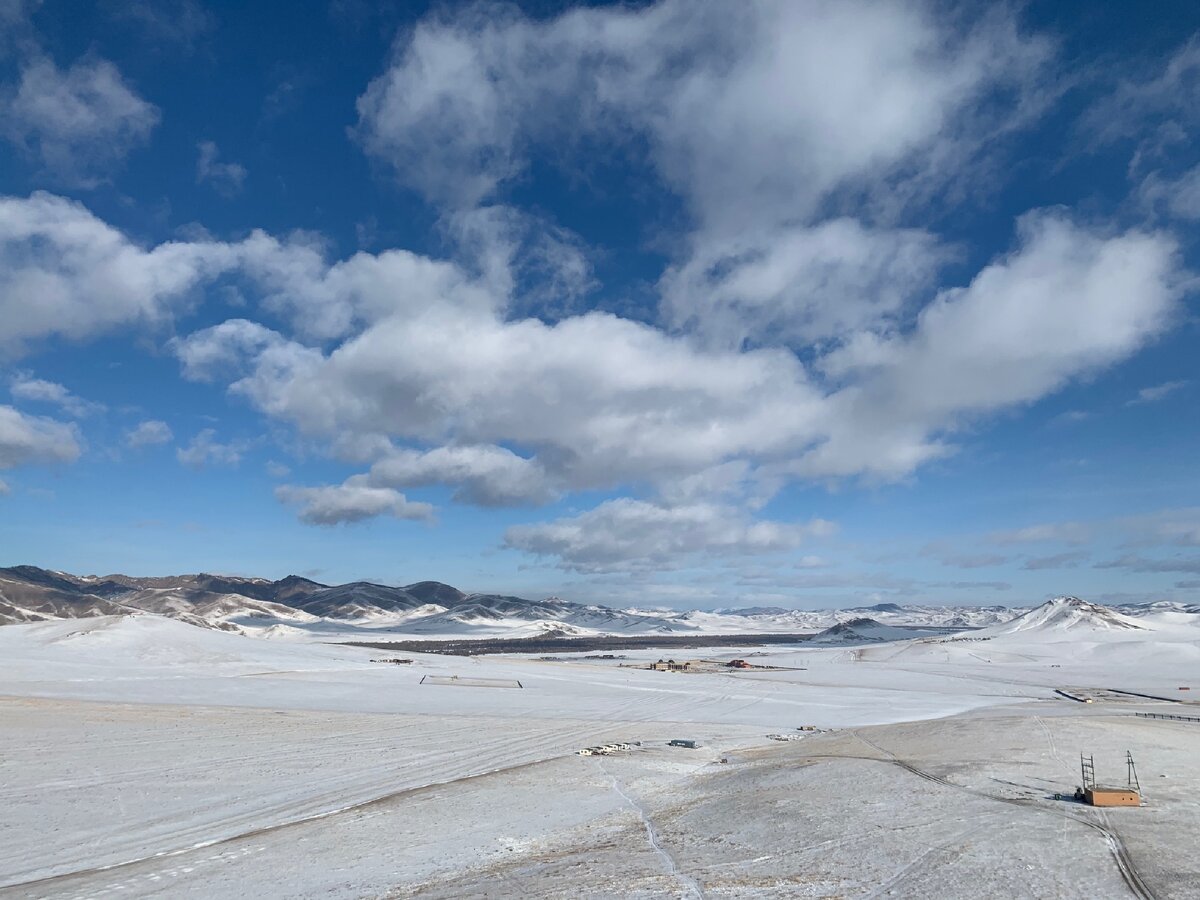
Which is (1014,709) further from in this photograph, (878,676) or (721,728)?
(878,676)

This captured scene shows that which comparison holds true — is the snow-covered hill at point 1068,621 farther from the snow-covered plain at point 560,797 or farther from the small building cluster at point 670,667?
the snow-covered plain at point 560,797

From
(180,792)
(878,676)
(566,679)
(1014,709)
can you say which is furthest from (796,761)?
(878,676)

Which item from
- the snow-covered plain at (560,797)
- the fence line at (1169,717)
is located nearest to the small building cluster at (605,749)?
the snow-covered plain at (560,797)

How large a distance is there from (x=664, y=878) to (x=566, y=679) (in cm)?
5558

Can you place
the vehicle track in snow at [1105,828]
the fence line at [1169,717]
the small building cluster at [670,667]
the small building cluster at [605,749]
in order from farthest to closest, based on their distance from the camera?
the small building cluster at [670,667] < the fence line at [1169,717] < the small building cluster at [605,749] < the vehicle track in snow at [1105,828]

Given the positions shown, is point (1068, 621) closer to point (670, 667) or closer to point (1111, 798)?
point (670, 667)

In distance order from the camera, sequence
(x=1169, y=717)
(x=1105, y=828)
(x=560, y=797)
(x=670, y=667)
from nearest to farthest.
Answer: (x=1105, y=828) < (x=560, y=797) < (x=1169, y=717) < (x=670, y=667)

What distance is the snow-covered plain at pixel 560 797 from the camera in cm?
1453

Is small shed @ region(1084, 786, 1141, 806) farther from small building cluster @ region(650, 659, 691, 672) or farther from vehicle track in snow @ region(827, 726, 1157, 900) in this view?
small building cluster @ region(650, 659, 691, 672)

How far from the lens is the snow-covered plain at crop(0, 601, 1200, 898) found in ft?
47.7

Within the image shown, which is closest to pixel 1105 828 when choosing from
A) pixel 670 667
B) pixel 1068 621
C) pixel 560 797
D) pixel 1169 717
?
pixel 560 797

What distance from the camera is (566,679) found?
224 feet

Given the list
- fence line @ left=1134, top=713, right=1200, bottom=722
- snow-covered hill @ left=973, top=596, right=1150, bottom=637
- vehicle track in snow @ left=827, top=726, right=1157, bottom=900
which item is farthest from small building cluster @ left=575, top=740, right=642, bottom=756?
snow-covered hill @ left=973, top=596, right=1150, bottom=637

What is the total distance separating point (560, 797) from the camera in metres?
22.4
